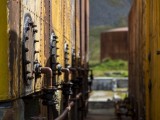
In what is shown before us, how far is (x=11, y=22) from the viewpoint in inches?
146

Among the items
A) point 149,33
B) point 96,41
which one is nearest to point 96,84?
point 149,33

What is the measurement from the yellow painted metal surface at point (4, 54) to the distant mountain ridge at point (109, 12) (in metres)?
80.7

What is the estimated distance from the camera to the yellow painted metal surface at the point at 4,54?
11.8 ft

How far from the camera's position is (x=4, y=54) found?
11.8 ft

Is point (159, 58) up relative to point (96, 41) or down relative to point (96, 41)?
down

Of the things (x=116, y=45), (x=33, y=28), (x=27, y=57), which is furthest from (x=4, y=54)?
(x=116, y=45)

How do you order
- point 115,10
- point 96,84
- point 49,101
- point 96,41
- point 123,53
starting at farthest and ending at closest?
1. point 115,10
2. point 96,41
3. point 123,53
4. point 96,84
5. point 49,101

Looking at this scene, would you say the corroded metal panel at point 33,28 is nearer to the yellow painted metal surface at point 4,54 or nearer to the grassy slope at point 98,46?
the yellow painted metal surface at point 4,54

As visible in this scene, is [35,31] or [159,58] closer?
[35,31]

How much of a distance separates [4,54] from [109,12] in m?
87.5

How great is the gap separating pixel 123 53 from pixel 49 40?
108 feet

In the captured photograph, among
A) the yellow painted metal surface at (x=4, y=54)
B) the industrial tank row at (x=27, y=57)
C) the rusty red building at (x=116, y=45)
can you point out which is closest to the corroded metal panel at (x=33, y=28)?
the industrial tank row at (x=27, y=57)

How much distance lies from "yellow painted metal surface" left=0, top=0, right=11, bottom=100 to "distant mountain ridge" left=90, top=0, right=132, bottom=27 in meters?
80.7

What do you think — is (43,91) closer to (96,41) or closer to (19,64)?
(19,64)
